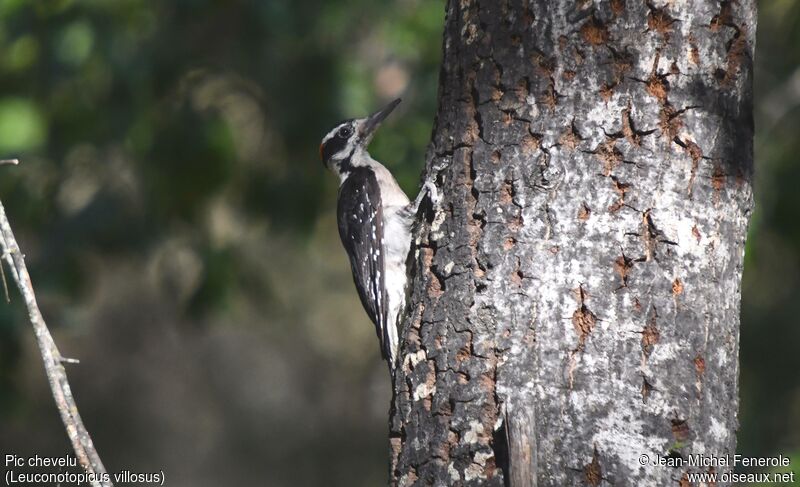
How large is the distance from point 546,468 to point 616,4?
47.3 inches

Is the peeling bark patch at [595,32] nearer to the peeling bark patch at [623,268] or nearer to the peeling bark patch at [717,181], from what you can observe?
the peeling bark patch at [717,181]

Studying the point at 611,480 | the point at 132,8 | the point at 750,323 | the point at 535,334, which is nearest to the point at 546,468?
the point at 611,480

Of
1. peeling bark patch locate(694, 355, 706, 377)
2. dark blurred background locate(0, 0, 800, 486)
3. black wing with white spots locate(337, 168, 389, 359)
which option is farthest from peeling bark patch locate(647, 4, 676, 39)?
black wing with white spots locate(337, 168, 389, 359)

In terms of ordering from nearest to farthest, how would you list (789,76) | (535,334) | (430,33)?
1. (535,334)
2. (430,33)
3. (789,76)

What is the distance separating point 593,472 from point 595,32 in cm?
112

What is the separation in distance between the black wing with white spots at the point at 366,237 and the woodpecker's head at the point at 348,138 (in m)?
0.22

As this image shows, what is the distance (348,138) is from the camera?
496cm

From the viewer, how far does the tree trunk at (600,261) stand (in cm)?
213

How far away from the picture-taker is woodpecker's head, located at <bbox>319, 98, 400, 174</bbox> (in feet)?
16.0

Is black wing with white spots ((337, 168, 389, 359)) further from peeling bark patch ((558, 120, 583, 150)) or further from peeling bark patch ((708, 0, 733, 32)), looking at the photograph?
peeling bark patch ((708, 0, 733, 32))

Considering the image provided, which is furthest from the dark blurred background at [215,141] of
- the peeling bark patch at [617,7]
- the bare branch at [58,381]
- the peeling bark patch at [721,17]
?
the bare branch at [58,381]

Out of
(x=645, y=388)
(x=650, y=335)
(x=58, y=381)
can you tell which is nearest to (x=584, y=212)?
(x=650, y=335)

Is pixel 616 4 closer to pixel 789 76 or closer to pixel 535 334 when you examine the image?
pixel 535 334

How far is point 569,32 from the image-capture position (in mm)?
2283
